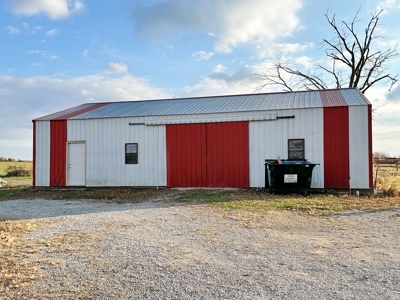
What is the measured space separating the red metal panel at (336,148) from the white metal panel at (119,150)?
6296 mm

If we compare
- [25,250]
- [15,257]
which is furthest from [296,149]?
[15,257]

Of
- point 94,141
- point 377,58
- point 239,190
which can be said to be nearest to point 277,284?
point 239,190

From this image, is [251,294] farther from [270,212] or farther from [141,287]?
[270,212]

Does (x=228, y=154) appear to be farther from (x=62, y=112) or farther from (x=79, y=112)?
(x=62, y=112)

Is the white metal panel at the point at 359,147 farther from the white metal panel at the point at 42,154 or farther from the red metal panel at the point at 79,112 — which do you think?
the white metal panel at the point at 42,154

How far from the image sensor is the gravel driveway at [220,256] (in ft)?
11.2

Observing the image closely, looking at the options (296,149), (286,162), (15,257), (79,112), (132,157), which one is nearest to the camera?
(15,257)

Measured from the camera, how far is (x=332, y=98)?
1355cm

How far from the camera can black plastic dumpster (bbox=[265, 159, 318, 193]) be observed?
11.0 metres

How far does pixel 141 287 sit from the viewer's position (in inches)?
138

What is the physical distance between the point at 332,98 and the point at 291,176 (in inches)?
177

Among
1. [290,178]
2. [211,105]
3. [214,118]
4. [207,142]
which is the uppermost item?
[211,105]

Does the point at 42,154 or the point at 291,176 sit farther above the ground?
the point at 42,154

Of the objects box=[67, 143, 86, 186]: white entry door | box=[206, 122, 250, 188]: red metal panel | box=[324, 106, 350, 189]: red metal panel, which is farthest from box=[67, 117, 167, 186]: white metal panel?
box=[324, 106, 350, 189]: red metal panel
